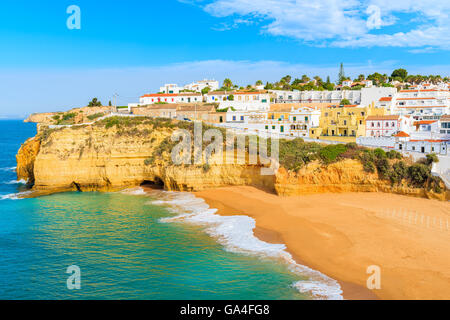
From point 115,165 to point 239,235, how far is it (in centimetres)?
1996

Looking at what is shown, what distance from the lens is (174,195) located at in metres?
33.3

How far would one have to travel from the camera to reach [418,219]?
22609 mm

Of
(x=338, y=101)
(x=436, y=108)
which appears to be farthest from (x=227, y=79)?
(x=436, y=108)

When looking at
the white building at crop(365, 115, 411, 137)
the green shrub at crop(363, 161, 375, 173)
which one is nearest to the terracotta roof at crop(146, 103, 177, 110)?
the white building at crop(365, 115, 411, 137)

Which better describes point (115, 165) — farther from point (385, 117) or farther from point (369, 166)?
point (385, 117)

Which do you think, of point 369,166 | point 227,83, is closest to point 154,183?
point 369,166

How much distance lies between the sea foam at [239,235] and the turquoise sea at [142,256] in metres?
0.06

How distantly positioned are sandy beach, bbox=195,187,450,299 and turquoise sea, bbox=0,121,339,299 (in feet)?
4.54

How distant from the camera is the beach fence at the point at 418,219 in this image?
21.4m

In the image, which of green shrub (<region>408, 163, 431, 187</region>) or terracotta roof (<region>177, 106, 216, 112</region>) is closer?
green shrub (<region>408, 163, 431, 187</region>)

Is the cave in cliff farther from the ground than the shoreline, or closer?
farther from the ground

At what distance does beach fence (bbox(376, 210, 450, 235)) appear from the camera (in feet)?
70.2

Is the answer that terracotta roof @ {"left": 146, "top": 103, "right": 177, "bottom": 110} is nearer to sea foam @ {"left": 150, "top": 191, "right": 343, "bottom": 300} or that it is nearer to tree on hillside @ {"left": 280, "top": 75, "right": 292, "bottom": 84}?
sea foam @ {"left": 150, "top": 191, "right": 343, "bottom": 300}
